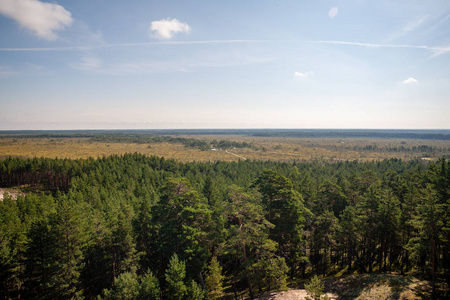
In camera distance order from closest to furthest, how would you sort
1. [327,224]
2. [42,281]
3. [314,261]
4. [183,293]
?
[183,293] < [42,281] < [327,224] < [314,261]

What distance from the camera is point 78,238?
23547 mm

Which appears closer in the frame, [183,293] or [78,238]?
[183,293]

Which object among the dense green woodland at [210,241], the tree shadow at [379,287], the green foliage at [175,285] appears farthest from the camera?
the tree shadow at [379,287]

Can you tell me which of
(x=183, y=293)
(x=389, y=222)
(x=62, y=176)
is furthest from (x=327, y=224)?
(x=62, y=176)

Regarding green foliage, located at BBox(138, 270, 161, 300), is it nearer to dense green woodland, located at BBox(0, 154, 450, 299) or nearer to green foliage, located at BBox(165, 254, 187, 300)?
dense green woodland, located at BBox(0, 154, 450, 299)

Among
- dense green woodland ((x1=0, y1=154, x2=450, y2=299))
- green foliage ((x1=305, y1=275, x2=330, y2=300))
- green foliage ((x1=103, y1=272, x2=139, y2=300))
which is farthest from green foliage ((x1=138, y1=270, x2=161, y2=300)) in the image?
green foliage ((x1=305, y1=275, x2=330, y2=300))

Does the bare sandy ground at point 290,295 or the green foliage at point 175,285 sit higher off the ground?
the green foliage at point 175,285

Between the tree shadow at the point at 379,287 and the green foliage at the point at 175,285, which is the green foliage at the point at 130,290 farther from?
the tree shadow at the point at 379,287

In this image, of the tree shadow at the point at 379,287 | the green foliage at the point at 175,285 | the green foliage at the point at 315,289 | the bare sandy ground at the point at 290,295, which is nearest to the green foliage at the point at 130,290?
the green foliage at the point at 175,285

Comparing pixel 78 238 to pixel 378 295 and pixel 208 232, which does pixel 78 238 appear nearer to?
pixel 208 232

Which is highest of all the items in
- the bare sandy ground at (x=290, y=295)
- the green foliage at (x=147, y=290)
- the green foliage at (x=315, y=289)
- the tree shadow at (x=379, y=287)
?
the green foliage at (x=315, y=289)

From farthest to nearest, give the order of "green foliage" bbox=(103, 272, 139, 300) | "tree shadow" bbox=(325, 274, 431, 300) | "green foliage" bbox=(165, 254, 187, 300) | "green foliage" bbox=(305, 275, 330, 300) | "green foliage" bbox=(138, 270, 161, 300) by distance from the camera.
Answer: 1. "tree shadow" bbox=(325, 274, 431, 300)
2. "green foliage" bbox=(138, 270, 161, 300)
3. "green foliage" bbox=(165, 254, 187, 300)
4. "green foliage" bbox=(103, 272, 139, 300)
5. "green foliage" bbox=(305, 275, 330, 300)

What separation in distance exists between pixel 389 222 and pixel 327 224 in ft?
23.8

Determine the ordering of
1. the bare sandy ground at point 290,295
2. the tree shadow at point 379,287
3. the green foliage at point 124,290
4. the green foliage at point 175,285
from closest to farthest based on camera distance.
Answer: the green foliage at point 124,290 → the green foliage at point 175,285 → the tree shadow at point 379,287 → the bare sandy ground at point 290,295
